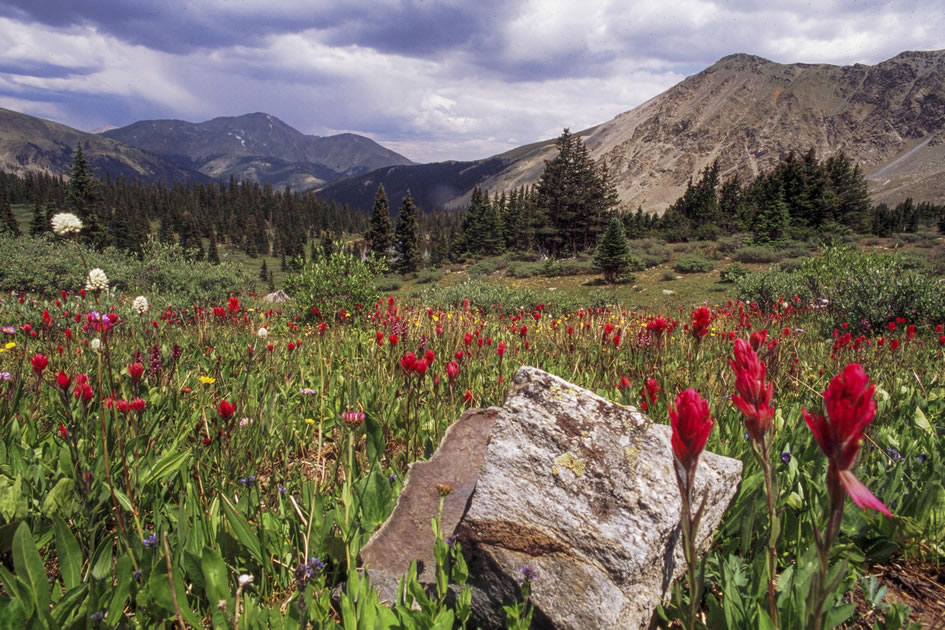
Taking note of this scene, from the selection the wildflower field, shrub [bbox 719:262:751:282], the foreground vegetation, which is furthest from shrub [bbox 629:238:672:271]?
the wildflower field

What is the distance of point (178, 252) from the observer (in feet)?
65.4

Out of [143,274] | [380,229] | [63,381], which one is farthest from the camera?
[380,229]

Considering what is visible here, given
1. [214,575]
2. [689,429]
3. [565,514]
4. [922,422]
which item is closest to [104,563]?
[214,575]

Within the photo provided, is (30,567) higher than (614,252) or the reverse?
higher

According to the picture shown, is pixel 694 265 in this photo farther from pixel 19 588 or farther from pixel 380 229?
pixel 380 229

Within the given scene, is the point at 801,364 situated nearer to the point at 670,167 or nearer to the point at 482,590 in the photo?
the point at 482,590

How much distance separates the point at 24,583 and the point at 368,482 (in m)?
1.11

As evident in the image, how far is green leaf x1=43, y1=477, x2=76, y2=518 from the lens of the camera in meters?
1.88

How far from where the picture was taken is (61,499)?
75.9 inches

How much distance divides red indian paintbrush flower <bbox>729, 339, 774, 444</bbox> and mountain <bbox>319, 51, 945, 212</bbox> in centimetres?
14316

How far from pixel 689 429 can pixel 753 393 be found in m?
0.18

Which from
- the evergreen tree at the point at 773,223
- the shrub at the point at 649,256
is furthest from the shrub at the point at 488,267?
the evergreen tree at the point at 773,223

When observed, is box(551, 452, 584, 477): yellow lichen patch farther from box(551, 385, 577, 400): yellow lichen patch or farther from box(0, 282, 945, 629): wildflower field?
box(0, 282, 945, 629): wildflower field

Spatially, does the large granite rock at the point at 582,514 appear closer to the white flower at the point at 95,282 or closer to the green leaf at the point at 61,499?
the green leaf at the point at 61,499
